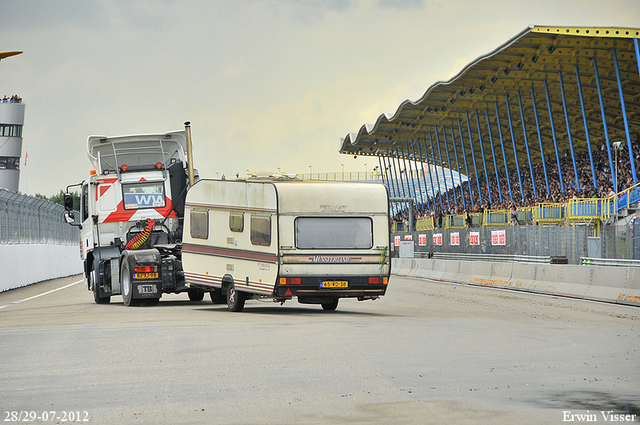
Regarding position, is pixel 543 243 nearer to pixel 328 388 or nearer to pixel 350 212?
pixel 350 212

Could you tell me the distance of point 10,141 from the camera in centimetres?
10175

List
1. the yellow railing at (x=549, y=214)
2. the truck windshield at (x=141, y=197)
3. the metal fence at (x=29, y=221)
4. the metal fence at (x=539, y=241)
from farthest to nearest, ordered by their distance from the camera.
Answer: the yellow railing at (x=549, y=214) → the metal fence at (x=29, y=221) → the metal fence at (x=539, y=241) → the truck windshield at (x=141, y=197)

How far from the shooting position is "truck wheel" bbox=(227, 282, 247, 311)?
18266 mm

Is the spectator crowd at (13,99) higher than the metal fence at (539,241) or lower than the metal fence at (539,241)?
higher

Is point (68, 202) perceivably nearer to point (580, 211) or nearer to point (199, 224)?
point (199, 224)

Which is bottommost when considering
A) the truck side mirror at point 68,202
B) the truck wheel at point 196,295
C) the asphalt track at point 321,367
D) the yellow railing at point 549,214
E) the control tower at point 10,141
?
the asphalt track at point 321,367

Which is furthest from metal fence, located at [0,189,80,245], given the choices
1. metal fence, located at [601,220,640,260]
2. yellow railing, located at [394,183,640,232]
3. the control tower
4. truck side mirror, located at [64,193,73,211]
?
the control tower

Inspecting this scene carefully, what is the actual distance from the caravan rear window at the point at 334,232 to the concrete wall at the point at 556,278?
7296 millimetres

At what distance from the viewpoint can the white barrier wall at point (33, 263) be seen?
3006 centimetres

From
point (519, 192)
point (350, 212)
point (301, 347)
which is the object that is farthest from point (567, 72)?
point (301, 347)

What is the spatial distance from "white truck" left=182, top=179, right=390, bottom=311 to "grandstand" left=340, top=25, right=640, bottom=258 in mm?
10177

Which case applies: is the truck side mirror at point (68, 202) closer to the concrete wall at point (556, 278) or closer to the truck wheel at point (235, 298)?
the truck wheel at point (235, 298)

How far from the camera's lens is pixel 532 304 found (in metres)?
21.0

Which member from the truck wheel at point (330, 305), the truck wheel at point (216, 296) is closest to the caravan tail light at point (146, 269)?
the truck wheel at point (216, 296)
